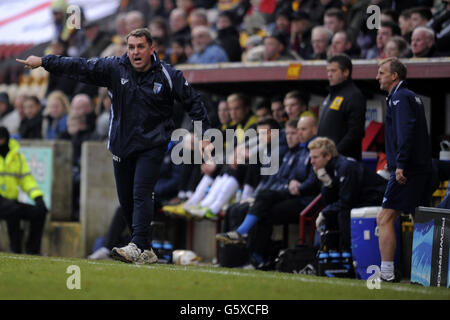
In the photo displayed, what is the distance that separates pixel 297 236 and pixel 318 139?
6.09 ft

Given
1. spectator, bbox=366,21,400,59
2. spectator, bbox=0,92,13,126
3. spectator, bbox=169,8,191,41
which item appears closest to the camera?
spectator, bbox=366,21,400,59

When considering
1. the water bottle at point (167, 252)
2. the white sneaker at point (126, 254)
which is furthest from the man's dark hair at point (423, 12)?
the white sneaker at point (126, 254)

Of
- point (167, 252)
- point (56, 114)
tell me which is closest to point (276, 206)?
point (167, 252)

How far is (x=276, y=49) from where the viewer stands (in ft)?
43.4

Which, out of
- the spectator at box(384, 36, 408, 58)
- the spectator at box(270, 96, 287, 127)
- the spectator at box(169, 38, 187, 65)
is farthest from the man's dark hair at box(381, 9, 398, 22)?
the spectator at box(169, 38, 187, 65)

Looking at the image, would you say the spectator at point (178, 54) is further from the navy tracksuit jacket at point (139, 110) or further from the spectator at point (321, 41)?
the navy tracksuit jacket at point (139, 110)

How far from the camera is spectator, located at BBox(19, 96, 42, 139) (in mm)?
16609

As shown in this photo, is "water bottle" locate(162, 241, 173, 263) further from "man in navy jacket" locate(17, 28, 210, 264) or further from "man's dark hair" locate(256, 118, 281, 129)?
"man in navy jacket" locate(17, 28, 210, 264)

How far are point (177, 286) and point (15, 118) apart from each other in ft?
40.4

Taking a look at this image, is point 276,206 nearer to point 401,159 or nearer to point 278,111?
point 278,111

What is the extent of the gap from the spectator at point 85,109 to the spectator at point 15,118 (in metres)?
2.57

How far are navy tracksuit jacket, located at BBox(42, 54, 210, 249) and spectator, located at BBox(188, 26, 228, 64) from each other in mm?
5355

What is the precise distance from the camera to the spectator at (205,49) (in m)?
14.1

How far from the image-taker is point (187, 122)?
45.7 ft
